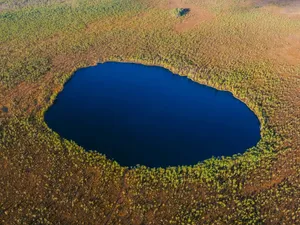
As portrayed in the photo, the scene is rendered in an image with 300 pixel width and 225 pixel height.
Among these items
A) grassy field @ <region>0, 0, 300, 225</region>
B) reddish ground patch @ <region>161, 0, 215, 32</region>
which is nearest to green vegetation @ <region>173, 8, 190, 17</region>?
grassy field @ <region>0, 0, 300, 225</region>

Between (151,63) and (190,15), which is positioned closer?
(151,63)

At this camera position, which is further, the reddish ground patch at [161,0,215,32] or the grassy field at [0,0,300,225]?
the reddish ground patch at [161,0,215,32]

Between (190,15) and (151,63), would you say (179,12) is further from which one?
(151,63)

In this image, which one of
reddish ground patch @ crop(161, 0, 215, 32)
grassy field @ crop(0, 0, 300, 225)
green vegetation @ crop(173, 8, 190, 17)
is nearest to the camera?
grassy field @ crop(0, 0, 300, 225)

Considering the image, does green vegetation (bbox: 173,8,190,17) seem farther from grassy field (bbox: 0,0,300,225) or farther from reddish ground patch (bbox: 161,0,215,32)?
reddish ground patch (bbox: 161,0,215,32)

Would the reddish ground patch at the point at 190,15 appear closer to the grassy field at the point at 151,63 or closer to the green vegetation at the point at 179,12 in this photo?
the grassy field at the point at 151,63

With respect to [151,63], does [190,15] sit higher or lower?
higher

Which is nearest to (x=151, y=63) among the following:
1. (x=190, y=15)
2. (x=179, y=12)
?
(x=179, y=12)

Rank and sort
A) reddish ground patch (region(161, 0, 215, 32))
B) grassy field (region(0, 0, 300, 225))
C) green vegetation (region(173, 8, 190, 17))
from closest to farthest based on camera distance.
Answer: grassy field (region(0, 0, 300, 225)) < reddish ground patch (region(161, 0, 215, 32)) < green vegetation (region(173, 8, 190, 17))

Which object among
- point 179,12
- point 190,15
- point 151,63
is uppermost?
point 179,12

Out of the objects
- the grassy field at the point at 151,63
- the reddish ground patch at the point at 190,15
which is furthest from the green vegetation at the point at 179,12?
the reddish ground patch at the point at 190,15
